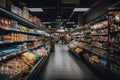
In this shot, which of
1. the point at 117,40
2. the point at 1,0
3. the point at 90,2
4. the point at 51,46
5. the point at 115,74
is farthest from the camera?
the point at 51,46

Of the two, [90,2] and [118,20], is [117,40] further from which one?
[90,2]

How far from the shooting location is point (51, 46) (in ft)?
48.4

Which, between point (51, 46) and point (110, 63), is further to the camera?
point (51, 46)

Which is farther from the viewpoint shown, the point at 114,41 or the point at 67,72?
the point at 67,72

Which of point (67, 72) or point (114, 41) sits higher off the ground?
point (114, 41)

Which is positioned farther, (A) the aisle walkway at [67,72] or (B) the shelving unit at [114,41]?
(A) the aisle walkway at [67,72]

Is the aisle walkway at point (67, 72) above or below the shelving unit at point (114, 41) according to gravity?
below

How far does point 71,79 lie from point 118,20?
7.79 feet

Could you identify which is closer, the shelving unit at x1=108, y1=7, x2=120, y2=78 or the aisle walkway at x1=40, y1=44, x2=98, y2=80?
the shelving unit at x1=108, y1=7, x2=120, y2=78

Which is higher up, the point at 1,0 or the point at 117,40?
the point at 1,0


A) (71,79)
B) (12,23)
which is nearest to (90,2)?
(71,79)

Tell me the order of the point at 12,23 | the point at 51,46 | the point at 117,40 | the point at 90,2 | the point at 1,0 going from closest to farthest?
1. the point at 1,0
2. the point at 12,23
3. the point at 117,40
4. the point at 90,2
5. the point at 51,46

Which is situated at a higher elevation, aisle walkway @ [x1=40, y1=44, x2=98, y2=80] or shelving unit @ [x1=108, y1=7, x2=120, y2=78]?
shelving unit @ [x1=108, y1=7, x2=120, y2=78]

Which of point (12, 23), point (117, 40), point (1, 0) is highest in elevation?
point (1, 0)
